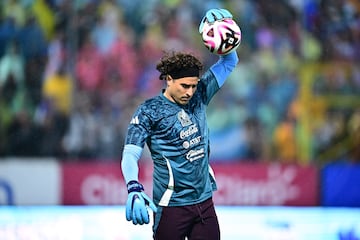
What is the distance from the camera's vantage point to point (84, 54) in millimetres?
11414

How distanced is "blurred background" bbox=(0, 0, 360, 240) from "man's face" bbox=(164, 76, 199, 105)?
18.0 ft

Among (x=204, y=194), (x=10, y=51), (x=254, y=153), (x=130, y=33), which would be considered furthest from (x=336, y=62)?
(x=204, y=194)

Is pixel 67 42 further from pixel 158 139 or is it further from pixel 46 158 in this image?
pixel 158 139

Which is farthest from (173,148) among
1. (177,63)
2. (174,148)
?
(177,63)

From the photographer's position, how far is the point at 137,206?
17.1 ft

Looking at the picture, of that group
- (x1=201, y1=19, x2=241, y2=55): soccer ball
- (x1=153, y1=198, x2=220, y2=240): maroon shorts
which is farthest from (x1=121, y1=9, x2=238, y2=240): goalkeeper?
(x1=201, y1=19, x2=241, y2=55): soccer ball

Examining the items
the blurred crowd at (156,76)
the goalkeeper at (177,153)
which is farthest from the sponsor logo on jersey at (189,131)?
the blurred crowd at (156,76)

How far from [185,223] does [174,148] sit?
0.46m

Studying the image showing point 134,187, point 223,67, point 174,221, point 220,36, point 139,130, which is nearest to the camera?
point 134,187

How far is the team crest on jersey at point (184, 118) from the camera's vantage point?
18.6 feet

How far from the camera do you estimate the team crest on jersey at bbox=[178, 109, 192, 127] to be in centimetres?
567

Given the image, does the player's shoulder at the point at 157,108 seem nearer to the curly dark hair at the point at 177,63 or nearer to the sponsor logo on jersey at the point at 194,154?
the curly dark hair at the point at 177,63

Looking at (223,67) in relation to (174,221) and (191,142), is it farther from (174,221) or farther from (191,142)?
(174,221)

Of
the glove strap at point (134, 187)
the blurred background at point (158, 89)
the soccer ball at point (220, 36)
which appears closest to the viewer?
the glove strap at point (134, 187)
